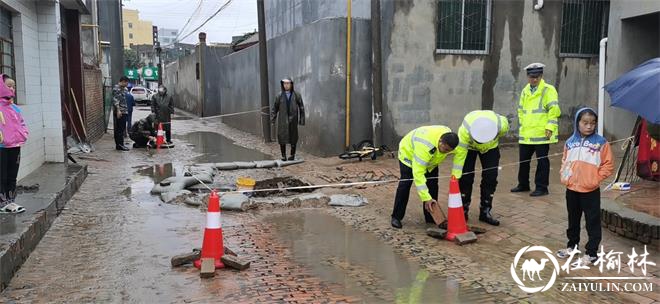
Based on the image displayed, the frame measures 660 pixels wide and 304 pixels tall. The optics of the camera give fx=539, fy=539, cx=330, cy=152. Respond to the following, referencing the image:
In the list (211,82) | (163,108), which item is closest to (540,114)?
(163,108)

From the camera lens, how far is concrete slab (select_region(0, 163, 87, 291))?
15.0 ft

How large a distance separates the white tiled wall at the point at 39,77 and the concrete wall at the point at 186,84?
18846 millimetres

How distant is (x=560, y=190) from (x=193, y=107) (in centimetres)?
2601

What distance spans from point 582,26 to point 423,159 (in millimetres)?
8695

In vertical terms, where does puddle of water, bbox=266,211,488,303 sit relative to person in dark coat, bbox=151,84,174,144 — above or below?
below

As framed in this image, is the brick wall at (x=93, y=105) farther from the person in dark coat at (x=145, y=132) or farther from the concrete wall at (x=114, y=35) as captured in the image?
the concrete wall at (x=114, y=35)

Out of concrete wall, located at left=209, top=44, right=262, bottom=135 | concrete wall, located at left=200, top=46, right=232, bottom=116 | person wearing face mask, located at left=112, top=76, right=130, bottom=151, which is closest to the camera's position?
person wearing face mask, located at left=112, top=76, right=130, bottom=151

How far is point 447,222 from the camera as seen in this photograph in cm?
581

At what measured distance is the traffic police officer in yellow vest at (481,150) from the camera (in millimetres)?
5801

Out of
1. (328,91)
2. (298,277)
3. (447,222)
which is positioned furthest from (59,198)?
(328,91)

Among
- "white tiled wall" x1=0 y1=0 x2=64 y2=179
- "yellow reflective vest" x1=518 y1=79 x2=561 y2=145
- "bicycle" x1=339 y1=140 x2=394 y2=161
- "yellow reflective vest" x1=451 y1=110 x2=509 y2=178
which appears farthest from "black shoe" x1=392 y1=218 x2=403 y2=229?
"white tiled wall" x1=0 y1=0 x2=64 y2=179

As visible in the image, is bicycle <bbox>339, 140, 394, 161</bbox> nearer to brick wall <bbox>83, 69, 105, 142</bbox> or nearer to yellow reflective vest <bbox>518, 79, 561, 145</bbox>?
yellow reflective vest <bbox>518, 79, 561, 145</bbox>

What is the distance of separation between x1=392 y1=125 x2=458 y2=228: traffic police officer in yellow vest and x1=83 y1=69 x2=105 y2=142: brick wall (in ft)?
33.7

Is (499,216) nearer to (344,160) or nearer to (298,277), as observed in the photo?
(298,277)
